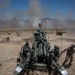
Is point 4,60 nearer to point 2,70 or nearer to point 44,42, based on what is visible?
point 2,70

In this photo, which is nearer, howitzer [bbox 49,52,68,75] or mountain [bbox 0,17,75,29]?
howitzer [bbox 49,52,68,75]

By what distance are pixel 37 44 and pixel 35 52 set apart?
97cm

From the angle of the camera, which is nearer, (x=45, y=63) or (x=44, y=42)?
(x=45, y=63)

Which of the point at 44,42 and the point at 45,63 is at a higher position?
the point at 44,42

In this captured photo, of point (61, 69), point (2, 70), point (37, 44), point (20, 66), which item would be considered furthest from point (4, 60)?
point (61, 69)

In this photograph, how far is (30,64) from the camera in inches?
400

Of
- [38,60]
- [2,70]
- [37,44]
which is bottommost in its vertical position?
[2,70]

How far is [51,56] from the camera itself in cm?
928

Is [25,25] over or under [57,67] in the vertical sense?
under

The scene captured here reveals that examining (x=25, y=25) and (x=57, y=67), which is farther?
(x=25, y=25)

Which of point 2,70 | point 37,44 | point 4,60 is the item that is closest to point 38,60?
point 37,44

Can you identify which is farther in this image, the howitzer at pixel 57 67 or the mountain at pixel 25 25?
the mountain at pixel 25 25

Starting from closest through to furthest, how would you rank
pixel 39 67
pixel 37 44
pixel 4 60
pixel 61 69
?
pixel 61 69, pixel 39 67, pixel 37 44, pixel 4 60

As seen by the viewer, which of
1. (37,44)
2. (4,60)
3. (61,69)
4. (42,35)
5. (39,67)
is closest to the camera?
(61,69)
